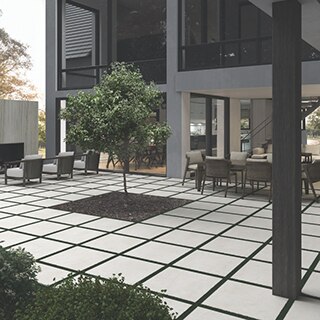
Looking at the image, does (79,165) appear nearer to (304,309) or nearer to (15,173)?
(15,173)

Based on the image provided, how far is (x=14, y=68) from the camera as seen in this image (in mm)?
21250

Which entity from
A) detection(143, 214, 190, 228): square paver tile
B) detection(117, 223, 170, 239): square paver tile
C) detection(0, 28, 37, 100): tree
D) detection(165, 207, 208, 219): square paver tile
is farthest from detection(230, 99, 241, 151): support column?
detection(0, 28, 37, 100): tree

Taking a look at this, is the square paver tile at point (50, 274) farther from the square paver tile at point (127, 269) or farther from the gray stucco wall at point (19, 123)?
the gray stucco wall at point (19, 123)

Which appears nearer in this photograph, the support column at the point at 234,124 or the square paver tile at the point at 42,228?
the square paver tile at the point at 42,228

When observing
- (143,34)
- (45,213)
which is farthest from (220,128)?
(45,213)

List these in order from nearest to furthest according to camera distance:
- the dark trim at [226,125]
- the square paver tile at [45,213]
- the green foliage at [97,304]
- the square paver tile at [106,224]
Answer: the green foliage at [97,304], the square paver tile at [106,224], the square paver tile at [45,213], the dark trim at [226,125]

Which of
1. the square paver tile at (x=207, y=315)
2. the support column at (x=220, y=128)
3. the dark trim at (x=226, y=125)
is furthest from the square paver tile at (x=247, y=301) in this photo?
→ the dark trim at (x=226, y=125)

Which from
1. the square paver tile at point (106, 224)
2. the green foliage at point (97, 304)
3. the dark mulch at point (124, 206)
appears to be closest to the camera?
the green foliage at point (97, 304)

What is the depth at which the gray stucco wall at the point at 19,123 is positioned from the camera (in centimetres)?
1267

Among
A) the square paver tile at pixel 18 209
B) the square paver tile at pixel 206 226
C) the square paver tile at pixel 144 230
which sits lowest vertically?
the square paver tile at pixel 144 230

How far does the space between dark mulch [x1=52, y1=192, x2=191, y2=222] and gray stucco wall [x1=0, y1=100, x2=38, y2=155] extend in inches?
224

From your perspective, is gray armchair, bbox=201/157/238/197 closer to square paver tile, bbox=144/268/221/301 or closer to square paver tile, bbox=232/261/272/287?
square paver tile, bbox=232/261/272/287

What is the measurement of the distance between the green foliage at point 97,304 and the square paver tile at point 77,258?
2334mm

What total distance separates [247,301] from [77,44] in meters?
13.3
